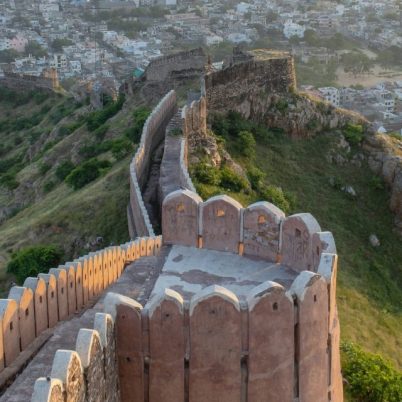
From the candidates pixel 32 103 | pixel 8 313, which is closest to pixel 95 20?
pixel 32 103

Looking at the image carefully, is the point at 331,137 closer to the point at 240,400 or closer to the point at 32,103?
the point at 240,400

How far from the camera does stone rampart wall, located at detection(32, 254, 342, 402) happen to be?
7.99 metres

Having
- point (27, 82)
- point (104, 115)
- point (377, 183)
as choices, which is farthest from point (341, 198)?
point (27, 82)

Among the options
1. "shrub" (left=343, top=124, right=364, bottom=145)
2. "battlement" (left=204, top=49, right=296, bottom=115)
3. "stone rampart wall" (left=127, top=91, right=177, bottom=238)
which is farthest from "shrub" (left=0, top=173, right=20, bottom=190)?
"shrub" (left=343, top=124, right=364, bottom=145)

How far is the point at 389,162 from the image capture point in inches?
1190

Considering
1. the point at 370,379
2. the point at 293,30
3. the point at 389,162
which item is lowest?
the point at 293,30

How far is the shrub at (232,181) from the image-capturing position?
79.3 feet

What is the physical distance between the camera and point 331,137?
3139 centimetres

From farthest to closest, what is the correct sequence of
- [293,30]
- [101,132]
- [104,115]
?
1. [293,30]
2. [104,115]
3. [101,132]

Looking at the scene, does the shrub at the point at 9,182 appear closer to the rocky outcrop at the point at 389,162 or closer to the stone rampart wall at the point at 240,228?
the rocky outcrop at the point at 389,162

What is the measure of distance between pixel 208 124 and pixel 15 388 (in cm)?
2125

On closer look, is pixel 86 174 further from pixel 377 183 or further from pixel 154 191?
pixel 377 183

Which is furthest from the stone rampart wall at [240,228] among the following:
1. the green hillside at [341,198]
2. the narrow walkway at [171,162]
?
the green hillside at [341,198]

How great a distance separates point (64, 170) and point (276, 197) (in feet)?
31.6
